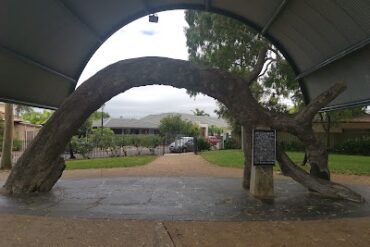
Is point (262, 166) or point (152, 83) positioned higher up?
point (152, 83)

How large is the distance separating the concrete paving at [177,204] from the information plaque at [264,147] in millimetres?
948

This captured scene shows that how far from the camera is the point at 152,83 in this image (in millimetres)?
11328

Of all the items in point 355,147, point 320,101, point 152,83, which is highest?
point 152,83

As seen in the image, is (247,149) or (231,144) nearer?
(247,149)

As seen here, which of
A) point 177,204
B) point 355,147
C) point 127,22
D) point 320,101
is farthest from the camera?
point 355,147

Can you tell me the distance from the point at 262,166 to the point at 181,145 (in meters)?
28.0

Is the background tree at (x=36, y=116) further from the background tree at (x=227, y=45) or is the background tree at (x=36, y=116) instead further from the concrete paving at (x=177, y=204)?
the concrete paving at (x=177, y=204)

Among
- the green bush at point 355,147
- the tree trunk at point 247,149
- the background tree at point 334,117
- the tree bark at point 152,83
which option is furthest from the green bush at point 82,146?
the green bush at point 355,147

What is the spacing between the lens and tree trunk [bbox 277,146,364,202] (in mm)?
10125

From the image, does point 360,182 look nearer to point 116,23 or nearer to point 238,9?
point 238,9

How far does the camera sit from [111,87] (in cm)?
1107

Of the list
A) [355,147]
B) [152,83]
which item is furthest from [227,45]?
[355,147]

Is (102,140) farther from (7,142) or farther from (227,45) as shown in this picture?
(227,45)

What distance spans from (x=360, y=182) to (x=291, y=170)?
5.20 metres
